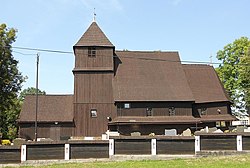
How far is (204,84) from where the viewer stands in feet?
145

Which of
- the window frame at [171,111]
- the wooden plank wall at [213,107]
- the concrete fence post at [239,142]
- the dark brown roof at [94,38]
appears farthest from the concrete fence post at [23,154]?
the wooden plank wall at [213,107]

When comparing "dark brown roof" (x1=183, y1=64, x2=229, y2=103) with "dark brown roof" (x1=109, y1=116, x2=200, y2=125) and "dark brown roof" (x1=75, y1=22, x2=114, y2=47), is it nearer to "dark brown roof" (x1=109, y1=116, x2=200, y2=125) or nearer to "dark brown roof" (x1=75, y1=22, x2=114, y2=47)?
"dark brown roof" (x1=109, y1=116, x2=200, y2=125)

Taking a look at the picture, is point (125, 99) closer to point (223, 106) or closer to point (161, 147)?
point (223, 106)

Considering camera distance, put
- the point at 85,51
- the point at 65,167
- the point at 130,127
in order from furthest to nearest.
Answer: the point at 85,51
the point at 130,127
the point at 65,167

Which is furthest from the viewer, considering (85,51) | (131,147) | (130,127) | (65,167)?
(85,51)

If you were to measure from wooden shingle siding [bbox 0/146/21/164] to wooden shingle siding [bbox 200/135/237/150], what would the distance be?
35.1 feet

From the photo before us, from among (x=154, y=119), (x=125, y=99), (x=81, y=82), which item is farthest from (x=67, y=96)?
(x=154, y=119)

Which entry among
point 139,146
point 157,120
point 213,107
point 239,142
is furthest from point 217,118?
point 139,146

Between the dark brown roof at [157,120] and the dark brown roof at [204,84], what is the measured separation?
3.16 m

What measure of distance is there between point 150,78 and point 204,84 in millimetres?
6717

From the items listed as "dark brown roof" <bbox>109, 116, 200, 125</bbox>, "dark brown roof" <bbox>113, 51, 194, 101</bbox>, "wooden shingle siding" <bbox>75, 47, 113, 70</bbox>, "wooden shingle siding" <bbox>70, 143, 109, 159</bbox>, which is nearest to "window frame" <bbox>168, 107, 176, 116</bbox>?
"dark brown roof" <bbox>109, 116, 200, 125</bbox>

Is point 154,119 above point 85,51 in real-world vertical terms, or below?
below

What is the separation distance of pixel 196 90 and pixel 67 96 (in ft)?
49.6

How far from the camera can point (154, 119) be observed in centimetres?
3934
